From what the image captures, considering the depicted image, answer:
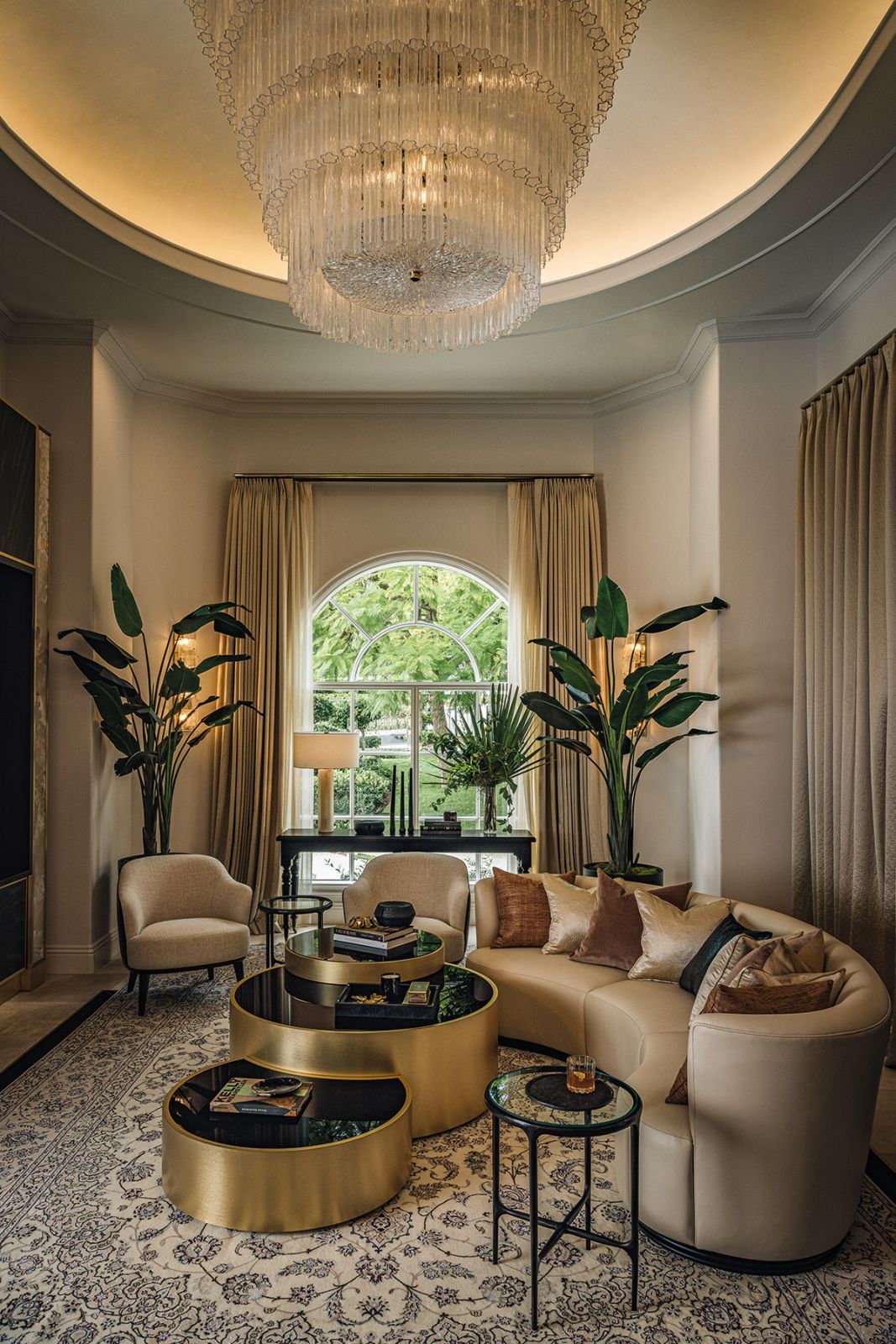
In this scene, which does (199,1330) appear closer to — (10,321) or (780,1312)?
(780,1312)

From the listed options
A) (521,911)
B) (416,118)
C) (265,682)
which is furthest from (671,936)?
(265,682)

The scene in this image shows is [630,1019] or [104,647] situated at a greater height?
[104,647]

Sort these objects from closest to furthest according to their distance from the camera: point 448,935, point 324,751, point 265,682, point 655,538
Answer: point 448,935 → point 324,751 → point 655,538 → point 265,682

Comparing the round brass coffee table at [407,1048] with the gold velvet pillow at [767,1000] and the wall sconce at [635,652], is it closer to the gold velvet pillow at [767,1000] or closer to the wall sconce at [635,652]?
the gold velvet pillow at [767,1000]

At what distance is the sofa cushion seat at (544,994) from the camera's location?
13.1ft

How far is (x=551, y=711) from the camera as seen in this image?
5777 mm

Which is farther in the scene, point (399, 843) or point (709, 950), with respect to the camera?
point (399, 843)

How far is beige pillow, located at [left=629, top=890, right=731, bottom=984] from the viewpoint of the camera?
392cm

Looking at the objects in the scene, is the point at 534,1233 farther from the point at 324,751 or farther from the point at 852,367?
the point at 852,367

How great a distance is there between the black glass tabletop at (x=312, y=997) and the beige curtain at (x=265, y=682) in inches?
91.6

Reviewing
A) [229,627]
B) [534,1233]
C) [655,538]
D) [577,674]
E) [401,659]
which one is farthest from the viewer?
[401,659]

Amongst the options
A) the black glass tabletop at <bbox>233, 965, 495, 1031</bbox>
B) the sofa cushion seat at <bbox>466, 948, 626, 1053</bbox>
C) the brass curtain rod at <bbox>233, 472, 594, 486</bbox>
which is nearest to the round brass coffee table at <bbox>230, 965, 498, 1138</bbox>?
the black glass tabletop at <bbox>233, 965, 495, 1031</bbox>

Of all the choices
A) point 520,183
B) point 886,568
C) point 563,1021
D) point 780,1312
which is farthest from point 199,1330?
point 886,568

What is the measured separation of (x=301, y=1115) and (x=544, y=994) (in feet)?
4.76
